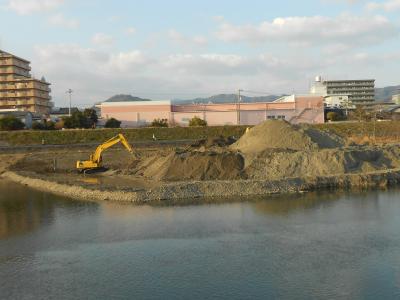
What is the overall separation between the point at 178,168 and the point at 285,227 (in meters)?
12.4

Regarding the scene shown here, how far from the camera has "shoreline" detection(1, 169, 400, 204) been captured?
22.7 m

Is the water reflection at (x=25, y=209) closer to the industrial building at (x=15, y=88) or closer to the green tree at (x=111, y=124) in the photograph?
the green tree at (x=111, y=124)

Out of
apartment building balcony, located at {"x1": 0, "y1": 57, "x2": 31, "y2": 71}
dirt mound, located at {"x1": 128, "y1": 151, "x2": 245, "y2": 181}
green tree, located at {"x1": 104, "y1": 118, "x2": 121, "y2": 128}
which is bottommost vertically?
dirt mound, located at {"x1": 128, "y1": 151, "x2": 245, "y2": 181}

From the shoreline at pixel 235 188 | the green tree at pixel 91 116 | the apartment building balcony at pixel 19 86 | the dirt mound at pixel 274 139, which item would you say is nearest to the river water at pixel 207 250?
the shoreline at pixel 235 188

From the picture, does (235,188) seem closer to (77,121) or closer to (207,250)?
(207,250)

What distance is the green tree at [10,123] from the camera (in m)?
53.9

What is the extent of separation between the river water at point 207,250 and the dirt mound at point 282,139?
338 inches

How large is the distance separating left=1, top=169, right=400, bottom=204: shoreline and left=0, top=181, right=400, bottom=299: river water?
118 cm

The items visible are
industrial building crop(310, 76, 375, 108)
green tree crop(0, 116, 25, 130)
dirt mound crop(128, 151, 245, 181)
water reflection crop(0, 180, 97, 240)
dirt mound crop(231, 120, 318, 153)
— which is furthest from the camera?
industrial building crop(310, 76, 375, 108)

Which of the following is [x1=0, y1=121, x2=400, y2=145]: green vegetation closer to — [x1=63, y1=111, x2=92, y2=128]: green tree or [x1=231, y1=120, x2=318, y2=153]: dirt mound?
[x1=63, y1=111, x2=92, y2=128]: green tree

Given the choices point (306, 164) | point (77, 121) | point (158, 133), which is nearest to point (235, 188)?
point (306, 164)

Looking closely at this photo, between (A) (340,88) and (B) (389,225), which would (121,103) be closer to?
(B) (389,225)

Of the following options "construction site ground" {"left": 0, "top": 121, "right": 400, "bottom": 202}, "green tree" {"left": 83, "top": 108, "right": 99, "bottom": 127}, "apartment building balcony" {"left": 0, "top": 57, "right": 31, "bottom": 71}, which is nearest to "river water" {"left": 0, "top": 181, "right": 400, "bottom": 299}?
"construction site ground" {"left": 0, "top": 121, "right": 400, "bottom": 202}

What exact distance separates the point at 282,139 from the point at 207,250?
18.0m
